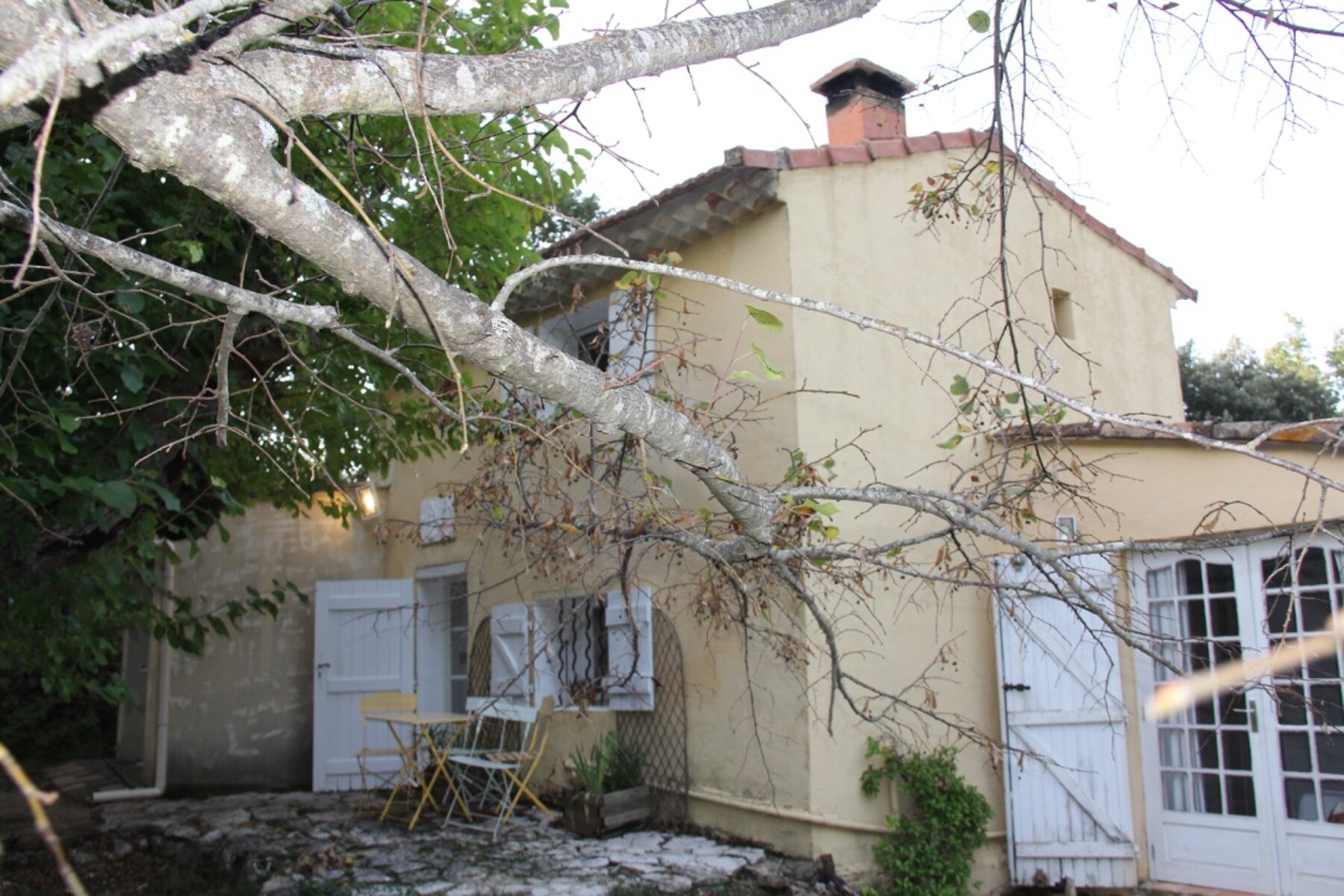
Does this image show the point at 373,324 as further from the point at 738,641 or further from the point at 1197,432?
the point at 1197,432

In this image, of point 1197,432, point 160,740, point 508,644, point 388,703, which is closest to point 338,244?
point 1197,432

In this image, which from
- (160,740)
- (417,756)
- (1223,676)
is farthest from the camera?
(160,740)

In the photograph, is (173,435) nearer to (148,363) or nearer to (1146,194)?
(148,363)

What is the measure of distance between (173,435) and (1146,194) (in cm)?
452

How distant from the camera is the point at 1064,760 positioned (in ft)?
20.3

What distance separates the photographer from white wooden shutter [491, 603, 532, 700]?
7.91 meters

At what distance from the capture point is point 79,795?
9.12 meters

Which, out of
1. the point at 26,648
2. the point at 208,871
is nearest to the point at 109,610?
the point at 26,648

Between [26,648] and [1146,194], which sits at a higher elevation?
[1146,194]

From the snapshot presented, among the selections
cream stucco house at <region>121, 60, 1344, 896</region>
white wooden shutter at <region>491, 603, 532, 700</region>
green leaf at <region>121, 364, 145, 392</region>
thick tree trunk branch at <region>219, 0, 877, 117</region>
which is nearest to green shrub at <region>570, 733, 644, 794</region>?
cream stucco house at <region>121, 60, 1344, 896</region>

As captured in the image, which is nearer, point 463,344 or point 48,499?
point 463,344

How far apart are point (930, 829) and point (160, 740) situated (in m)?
7.09

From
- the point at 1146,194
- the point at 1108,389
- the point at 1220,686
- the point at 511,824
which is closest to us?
the point at 1146,194

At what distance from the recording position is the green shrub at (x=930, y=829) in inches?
225
